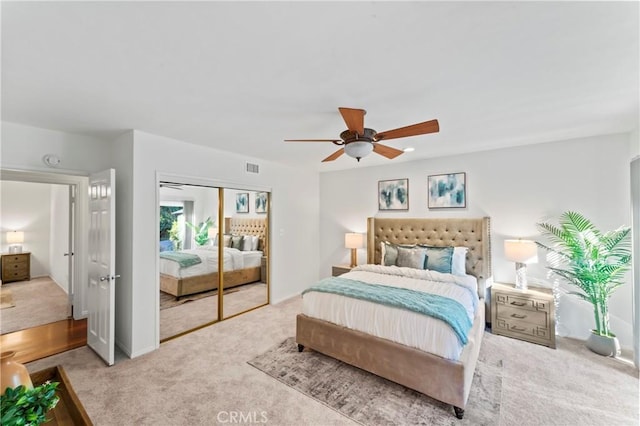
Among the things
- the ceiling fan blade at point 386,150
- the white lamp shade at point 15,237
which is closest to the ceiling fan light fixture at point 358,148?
the ceiling fan blade at point 386,150

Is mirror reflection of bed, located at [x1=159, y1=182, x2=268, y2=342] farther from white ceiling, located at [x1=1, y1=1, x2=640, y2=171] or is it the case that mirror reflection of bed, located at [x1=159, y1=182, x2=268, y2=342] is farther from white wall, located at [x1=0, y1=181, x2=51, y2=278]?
white wall, located at [x1=0, y1=181, x2=51, y2=278]

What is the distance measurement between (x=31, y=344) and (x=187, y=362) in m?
2.10

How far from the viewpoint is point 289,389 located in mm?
2338

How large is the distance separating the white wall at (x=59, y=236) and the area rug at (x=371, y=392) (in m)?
4.86

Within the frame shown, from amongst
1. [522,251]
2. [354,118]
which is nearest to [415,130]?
[354,118]

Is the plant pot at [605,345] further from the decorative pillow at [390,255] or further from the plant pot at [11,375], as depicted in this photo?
the plant pot at [11,375]

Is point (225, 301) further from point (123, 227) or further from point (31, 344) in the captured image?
point (31, 344)

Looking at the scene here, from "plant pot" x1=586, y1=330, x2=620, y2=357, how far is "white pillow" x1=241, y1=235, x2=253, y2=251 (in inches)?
183

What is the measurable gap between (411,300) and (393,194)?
2590 millimetres

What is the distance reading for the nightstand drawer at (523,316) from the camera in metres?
3.09

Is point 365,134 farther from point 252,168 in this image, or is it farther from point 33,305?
point 33,305

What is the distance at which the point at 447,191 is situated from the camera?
4156 millimetres

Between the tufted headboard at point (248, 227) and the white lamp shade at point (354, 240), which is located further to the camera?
the white lamp shade at point (354, 240)

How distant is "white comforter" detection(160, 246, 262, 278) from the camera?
3.49 m
